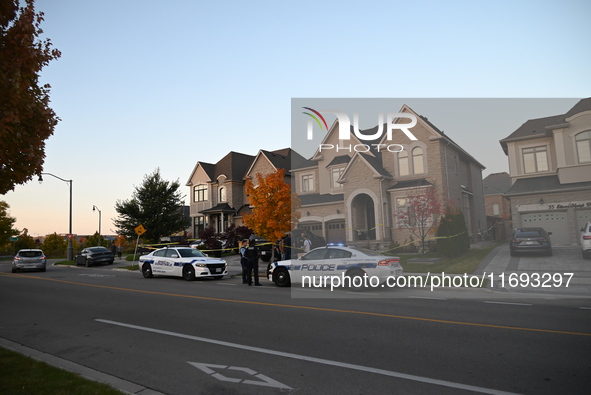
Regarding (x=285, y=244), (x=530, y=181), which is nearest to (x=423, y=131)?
(x=530, y=181)

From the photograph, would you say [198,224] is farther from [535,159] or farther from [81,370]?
[81,370]

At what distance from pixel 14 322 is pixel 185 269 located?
8539 mm

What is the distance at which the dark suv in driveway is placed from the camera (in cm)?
1723

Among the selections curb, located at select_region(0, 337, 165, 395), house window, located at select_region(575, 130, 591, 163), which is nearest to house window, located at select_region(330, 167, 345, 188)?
house window, located at select_region(575, 130, 591, 163)

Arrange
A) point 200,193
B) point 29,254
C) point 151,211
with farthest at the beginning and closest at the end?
point 200,193, point 151,211, point 29,254

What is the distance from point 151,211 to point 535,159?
30.7 meters

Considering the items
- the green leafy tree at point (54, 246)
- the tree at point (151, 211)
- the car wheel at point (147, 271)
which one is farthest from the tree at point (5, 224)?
the car wheel at point (147, 271)

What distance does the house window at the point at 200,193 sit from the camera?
4375 cm

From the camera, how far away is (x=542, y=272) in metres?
14.8

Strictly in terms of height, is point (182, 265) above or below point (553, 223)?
below

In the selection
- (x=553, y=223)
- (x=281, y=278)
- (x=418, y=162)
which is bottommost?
(x=281, y=278)

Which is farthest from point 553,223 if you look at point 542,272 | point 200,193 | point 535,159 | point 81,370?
point 200,193

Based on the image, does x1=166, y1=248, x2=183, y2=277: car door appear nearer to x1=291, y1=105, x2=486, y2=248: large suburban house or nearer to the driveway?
x1=291, y1=105, x2=486, y2=248: large suburban house

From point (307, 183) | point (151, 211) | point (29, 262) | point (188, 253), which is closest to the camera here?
point (188, 253)
